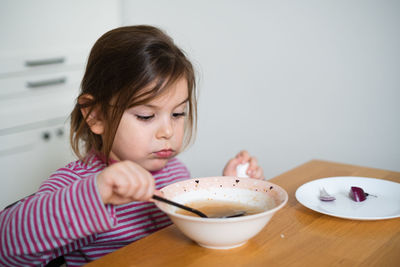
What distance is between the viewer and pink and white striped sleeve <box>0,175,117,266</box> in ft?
2.30

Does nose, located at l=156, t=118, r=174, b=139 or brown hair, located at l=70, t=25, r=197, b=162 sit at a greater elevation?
brown hair, located at l=70, t=25, r=197, b=162

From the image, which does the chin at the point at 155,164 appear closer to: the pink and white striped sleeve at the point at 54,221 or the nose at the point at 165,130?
the nose at the point at 165,130

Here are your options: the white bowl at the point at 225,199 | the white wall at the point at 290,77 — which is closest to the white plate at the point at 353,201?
the white bowl at the point at 225,199

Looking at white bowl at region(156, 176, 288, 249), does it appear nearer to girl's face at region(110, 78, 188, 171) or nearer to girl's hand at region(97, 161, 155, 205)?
girl's hand at region(97, 161, 155, 205)

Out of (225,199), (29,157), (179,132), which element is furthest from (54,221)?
(29,157)

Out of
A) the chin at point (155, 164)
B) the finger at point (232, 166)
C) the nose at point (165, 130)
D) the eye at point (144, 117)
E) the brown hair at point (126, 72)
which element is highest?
the brown hair at point (126, 72)

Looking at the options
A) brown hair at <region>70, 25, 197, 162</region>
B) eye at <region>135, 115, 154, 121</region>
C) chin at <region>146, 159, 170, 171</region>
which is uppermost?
brown hair at <region>70, 25, 197, 162</region>

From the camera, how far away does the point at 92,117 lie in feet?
3.59

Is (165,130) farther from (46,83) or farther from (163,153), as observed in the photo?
(46,83)

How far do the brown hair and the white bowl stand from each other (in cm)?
26

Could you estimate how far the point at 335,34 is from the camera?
204cm

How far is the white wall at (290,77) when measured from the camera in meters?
1.96

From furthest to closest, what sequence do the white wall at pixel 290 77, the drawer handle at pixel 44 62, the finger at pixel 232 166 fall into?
the drawer handle at pixel 44 62, the white wall at pixel 290 77, the finger at pixel 232 166

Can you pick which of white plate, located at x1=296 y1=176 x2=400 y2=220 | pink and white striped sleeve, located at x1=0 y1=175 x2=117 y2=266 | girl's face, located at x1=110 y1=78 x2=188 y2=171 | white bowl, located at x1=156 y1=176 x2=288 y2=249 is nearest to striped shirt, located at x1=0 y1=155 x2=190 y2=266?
pink and white striped sleeve, located at x1=0 y1=175 x2=117 y2=266
